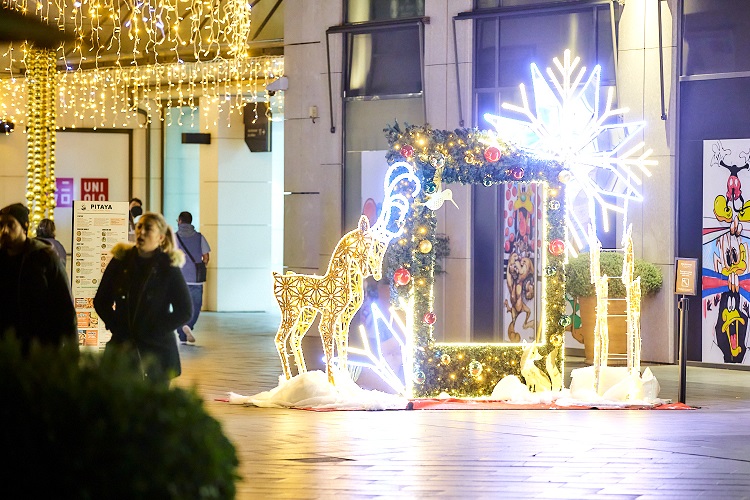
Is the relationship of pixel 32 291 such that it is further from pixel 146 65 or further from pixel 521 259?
pixel 146 65

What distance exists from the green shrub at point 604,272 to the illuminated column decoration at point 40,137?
7.38 meters

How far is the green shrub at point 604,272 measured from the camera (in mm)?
15336

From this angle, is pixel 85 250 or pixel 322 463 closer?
pixel 322 463

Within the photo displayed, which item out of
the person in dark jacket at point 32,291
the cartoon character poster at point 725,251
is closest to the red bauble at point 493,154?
the cartoon character poster at point 725,251

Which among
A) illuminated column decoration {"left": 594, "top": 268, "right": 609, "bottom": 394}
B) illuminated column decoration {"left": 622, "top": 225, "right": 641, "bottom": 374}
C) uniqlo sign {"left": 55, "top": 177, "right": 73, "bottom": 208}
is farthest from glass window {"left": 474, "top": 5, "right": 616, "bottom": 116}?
uniqlo sign {"left": 55, "top": 177, "right": 73, "bottom": 208}

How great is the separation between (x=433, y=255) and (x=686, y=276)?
7.67 ft

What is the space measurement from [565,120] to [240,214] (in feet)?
42.4

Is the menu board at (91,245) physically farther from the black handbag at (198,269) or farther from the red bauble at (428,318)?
the red bauble at (428,318)

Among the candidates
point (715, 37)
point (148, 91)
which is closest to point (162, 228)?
point (715, 37)

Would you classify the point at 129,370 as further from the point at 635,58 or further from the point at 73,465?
the point at 635,58

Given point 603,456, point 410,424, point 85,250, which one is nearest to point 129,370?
point 603,456

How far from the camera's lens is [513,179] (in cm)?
1261

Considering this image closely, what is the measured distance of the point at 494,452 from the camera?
8.57 meters

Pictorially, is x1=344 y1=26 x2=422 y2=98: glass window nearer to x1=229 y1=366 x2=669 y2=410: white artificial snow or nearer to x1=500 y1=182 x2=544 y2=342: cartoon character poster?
x1=500 y1=182 x2=544 y2=342: cartoon character poster
